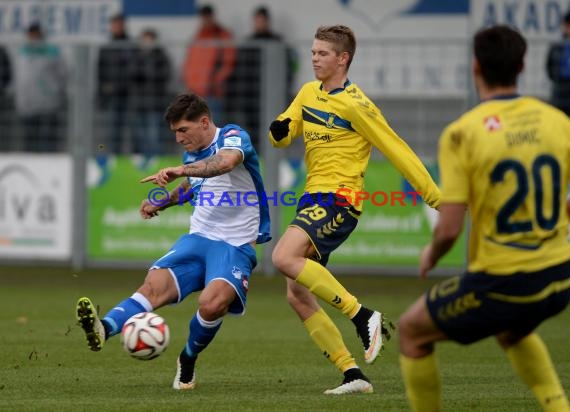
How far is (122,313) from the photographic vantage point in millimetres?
8281

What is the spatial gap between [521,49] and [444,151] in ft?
1.88

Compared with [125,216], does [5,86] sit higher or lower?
higher

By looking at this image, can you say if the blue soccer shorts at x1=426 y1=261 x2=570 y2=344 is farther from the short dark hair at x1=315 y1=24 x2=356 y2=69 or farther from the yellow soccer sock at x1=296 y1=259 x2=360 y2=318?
the short dark hair at x1=315 y1=24 x2=356 y2=69

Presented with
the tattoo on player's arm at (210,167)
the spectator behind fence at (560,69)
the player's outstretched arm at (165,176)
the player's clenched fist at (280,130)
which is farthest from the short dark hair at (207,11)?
the player's outstretched arm at (165,176)

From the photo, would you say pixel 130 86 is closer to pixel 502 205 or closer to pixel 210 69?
pixel 210 69

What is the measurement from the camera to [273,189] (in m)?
17.0

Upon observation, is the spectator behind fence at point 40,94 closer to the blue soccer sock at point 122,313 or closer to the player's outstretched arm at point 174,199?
the player's outstretched arm at point 174,199

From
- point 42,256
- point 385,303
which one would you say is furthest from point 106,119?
point 385,303

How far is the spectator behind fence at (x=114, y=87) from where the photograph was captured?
17812 mm

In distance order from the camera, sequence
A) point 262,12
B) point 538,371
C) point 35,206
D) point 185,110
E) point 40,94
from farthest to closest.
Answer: point 262,12 < point 40,94 < point 35,206 < point 185,110 < point 538,371

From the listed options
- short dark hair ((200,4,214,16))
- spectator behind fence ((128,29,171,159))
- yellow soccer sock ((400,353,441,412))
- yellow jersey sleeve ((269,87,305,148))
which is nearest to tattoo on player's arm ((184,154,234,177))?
yellow jersey sleeve ((269,87,305,148))

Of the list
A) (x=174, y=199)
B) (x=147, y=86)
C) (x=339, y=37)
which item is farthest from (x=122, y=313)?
(x=147, y=86)

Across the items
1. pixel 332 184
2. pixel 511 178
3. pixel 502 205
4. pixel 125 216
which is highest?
pixel 511 178

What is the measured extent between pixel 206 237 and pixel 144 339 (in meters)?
1.29
